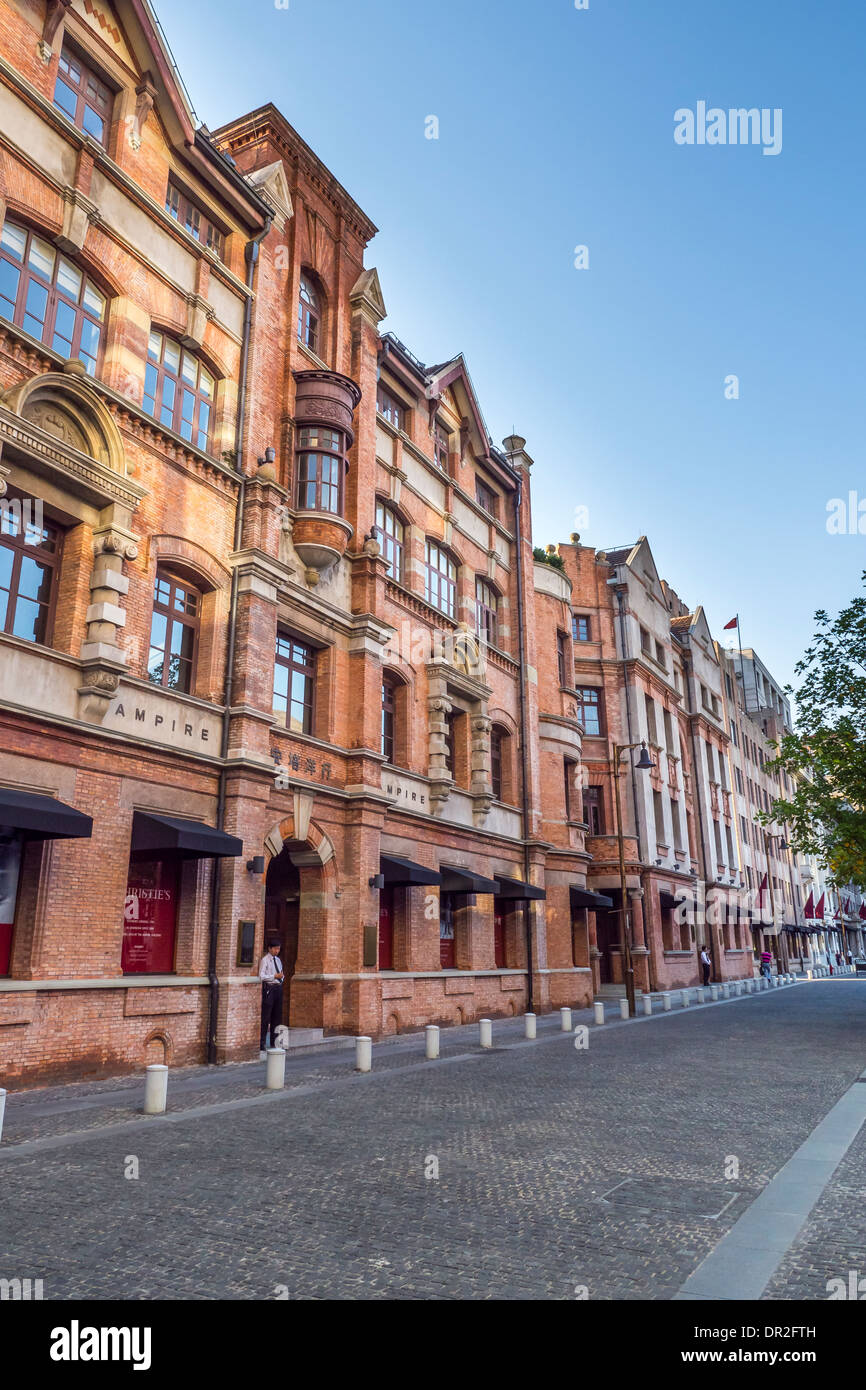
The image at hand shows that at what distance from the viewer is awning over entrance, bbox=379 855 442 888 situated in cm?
2097

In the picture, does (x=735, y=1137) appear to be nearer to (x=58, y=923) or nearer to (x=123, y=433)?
(x=58, y=923)

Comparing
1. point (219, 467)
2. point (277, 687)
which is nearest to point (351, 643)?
point (277, 687)

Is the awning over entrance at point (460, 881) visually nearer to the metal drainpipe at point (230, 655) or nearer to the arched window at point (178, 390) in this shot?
the metal drainpipe at point (230, 655)

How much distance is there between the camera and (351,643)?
21578 mm

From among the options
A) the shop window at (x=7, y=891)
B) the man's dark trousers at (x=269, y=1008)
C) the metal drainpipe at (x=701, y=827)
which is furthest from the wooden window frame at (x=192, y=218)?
the metal drainpipe at (x=701, y=827)

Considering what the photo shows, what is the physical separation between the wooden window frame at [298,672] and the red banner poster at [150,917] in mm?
4397

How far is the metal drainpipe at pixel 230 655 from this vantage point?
15672mm

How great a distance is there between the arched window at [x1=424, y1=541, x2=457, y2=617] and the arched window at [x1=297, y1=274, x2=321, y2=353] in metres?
6.69

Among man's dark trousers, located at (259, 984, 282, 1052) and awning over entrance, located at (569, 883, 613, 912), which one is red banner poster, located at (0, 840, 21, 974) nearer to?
man's dark trousers, located at (259, 984, 282, 1052)

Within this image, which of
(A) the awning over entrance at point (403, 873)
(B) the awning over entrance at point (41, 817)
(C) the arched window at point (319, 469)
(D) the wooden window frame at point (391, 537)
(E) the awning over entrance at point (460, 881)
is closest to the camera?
(B) the awning over entrance at point (41, 817)

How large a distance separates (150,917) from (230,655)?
16.7 feet

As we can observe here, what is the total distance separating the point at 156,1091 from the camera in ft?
36.0

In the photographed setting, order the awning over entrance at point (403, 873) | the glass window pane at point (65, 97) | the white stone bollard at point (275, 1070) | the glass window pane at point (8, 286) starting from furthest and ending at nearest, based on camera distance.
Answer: the awning over entrance at point (403, 873) < the glass window pane at point (65, 97) < the glass window pane at point (8, 286) < the white stone bollard at point (275, 1070)
